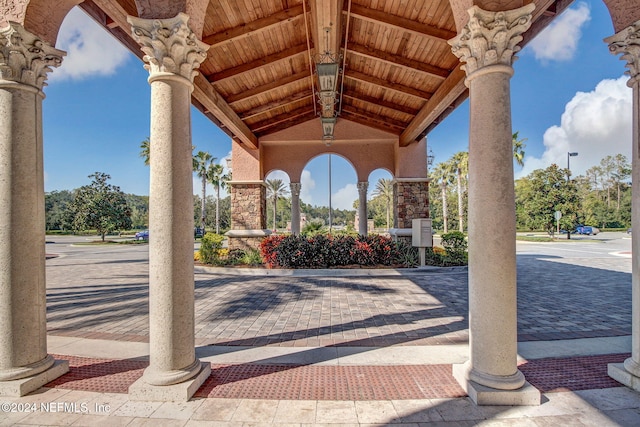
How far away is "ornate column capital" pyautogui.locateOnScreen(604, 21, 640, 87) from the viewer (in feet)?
10.2

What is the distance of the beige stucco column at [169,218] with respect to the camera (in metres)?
2.97

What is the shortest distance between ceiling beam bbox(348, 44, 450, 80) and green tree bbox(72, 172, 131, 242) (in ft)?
100

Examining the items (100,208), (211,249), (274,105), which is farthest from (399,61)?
(100,208)

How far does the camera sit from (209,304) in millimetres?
6426

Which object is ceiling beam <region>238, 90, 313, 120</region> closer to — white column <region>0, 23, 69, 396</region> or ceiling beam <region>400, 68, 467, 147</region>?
ceiling beam <region>400, 68, 467, 147</region>

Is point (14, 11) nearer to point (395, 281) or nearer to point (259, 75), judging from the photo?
point (259, 75)

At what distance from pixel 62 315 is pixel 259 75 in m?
7.14

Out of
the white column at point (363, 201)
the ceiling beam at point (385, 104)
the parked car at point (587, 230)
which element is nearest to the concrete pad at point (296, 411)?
the ceiling beam at point (385, 104)

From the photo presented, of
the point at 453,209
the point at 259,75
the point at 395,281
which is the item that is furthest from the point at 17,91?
the point at 453,209

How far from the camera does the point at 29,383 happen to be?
303cm

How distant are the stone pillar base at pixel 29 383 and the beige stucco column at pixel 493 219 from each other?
412 cm

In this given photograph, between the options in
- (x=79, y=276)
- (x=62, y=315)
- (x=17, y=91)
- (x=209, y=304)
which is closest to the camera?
(x=17, y=91)

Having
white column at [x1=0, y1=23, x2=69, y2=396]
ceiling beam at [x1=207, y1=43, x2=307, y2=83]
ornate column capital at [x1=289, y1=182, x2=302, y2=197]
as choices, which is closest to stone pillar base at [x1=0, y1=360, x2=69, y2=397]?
white column at [x1=0, y1=23, x2=69, y2=396]

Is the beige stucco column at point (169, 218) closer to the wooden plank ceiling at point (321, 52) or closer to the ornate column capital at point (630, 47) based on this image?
the wooden plank ceiling at point (321, 52)
